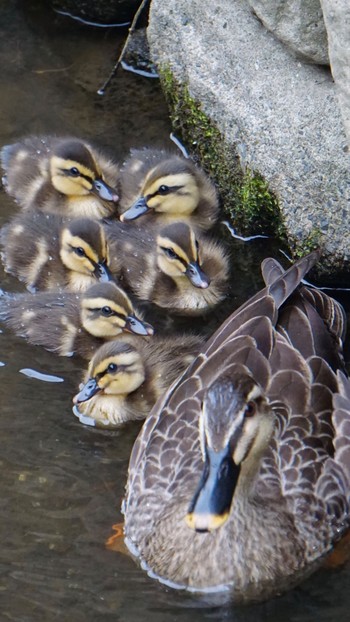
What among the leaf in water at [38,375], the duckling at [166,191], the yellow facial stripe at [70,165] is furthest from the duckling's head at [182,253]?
the leaf in water at [38,375]

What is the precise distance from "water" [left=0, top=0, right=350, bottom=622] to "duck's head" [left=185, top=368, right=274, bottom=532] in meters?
0.35

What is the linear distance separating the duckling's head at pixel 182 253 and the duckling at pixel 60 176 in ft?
1.69

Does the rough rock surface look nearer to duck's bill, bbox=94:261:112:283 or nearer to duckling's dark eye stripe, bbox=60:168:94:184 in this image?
duckling's dark eye stripe, bbox=60:168:94:184

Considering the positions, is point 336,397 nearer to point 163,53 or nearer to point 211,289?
point 211,289

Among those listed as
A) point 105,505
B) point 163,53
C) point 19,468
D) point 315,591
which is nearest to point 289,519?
point 315,591

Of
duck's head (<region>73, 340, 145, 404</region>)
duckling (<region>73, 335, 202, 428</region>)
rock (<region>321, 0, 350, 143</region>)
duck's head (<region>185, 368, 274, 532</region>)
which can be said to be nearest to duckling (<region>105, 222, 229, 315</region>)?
duckling (<region>73, 335, 202, 428</region>)

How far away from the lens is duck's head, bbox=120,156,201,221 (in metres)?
5.45

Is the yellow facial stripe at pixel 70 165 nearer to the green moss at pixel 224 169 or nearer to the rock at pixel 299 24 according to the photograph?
the green moss at pixel 224 169

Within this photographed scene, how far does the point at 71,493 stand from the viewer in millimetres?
4199

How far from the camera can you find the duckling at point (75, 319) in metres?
4.88

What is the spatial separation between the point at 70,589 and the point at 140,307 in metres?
1.75

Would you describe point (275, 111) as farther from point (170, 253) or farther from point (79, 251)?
point (79, 251)

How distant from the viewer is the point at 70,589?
3.79 meters

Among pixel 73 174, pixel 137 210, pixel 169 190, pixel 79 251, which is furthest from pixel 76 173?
pixel 79 251
